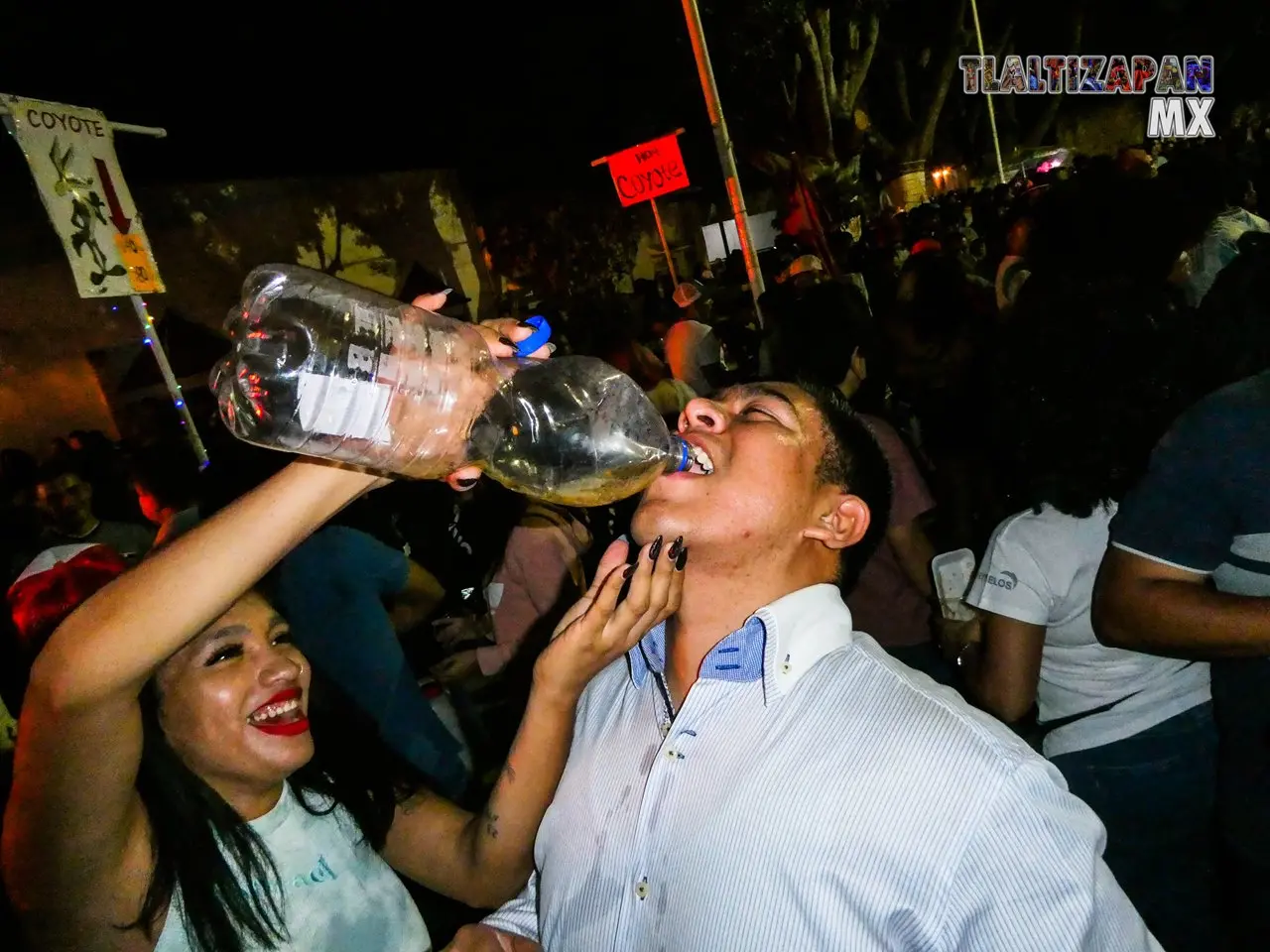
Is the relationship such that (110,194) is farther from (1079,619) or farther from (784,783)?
→ (1079,619)

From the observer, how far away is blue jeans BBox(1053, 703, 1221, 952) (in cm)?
219

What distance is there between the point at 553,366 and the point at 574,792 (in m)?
1.31

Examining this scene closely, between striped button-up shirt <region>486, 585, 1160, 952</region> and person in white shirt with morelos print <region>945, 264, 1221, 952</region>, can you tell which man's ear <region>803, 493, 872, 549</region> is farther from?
person in white shirt with morelos print <region>945, 264, 1221, 952</region>

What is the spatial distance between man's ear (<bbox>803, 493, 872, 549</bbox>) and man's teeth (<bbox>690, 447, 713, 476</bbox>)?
34 centimetres

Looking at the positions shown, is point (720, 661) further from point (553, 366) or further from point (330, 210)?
point (330, 210)

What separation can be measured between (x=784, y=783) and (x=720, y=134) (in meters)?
8.66

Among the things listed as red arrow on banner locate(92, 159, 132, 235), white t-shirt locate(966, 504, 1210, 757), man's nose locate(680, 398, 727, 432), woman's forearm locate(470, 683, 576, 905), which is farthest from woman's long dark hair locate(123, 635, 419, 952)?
red arrow on banner locate(92, 159, 132, 235)

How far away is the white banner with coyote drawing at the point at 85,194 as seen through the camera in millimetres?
4480

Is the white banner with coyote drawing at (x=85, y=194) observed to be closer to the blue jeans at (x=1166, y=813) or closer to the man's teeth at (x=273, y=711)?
the man's teeth at (x=273, y=711)

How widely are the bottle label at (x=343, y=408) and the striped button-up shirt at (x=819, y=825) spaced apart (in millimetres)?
946

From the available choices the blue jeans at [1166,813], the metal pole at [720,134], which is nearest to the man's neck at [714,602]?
the blue jeans at [1166,813]

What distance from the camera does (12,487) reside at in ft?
19.0

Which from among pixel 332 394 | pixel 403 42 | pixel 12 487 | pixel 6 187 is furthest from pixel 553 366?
pixel 403 42

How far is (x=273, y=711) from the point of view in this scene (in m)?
1.81
